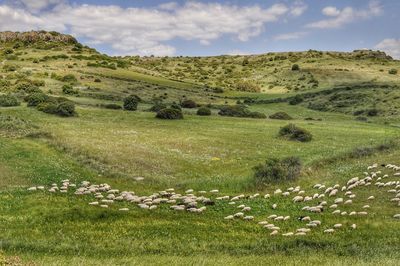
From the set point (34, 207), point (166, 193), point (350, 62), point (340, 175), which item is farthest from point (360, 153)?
point (350, 62)

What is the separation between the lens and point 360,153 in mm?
40594

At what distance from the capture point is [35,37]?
162500 millimetres

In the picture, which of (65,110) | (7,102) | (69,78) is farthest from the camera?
(69,78)

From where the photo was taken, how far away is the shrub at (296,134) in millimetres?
51069

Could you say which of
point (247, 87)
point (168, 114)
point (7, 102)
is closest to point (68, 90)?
point (7, 102)

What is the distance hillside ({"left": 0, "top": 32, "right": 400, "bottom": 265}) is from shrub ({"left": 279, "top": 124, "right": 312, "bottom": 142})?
13 cm

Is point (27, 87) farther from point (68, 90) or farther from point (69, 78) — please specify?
point (69, 78)

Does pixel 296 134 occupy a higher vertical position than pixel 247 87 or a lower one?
lower

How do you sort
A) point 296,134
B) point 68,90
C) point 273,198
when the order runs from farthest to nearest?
point 68,90, point 296,134, point 273,198

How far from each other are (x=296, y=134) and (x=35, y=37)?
133 meters

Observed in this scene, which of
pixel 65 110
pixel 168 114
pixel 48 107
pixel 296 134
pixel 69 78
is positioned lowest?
pixel 296 134

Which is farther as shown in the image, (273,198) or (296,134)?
(296,134)

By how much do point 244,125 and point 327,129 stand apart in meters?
10.5

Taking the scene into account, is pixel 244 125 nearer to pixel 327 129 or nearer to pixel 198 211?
pixel 327 129
